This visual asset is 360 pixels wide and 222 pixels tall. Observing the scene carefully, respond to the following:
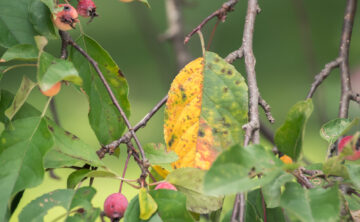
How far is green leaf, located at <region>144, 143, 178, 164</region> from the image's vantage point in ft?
2.19

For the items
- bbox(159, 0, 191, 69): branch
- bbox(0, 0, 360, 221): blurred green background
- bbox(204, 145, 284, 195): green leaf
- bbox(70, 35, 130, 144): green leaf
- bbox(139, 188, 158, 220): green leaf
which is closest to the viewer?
bbox(204, 145, 284, 195): green leaf

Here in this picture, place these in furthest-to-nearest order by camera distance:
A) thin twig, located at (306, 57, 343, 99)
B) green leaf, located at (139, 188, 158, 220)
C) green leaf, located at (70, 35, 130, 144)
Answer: thin twig, located at (306, 57, 343, 99)
green leaf, located at (70, 35, 130, 144)
green leaf, located at (139, 188, 158, 220)

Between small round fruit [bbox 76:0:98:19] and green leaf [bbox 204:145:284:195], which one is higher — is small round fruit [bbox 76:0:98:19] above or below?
above

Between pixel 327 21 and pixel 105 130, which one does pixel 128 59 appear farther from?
pixel 105 130

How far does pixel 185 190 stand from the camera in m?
0.66

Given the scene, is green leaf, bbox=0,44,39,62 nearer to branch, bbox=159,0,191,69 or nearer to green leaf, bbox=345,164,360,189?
green leaf, bbox=345,164,360,189

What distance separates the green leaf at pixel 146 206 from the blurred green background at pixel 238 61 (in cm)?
298

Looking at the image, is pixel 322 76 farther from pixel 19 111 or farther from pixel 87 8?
pixel 19 111

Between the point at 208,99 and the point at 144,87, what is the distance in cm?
418

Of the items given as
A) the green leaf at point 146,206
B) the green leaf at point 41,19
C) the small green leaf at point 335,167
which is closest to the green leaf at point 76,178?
the green leaf at point 146,206

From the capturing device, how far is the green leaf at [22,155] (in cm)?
60

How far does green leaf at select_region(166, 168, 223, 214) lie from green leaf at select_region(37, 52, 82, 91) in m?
0.17

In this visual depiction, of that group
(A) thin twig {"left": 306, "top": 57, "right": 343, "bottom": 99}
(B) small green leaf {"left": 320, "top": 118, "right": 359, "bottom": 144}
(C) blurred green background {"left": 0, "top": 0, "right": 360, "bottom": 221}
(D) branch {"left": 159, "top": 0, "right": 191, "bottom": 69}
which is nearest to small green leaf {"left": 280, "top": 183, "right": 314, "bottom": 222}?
(B) small green leaf {"left": 320, "top": 118, "right": 359, "bottom": 144}

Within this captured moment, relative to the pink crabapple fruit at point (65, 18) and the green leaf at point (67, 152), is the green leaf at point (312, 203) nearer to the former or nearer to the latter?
the green leaf at point (67, 152)
